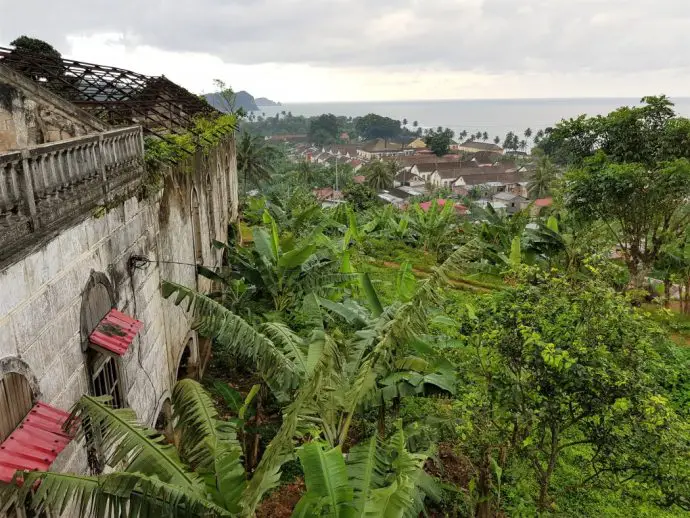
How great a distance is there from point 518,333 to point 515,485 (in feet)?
11.6

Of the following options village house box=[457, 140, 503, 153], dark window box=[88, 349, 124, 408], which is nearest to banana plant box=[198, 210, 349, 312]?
dark window box=[88, 349, 124, 408]

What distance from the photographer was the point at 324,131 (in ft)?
451

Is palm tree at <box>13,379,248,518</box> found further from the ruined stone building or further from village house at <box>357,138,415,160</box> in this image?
village house at <box>357,138,415,160</box>

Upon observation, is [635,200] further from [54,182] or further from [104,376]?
[54,182]

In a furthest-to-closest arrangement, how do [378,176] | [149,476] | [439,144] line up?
[439,144] → [378,176] → [149,476]

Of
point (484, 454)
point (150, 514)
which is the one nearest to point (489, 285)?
point (484, 454)

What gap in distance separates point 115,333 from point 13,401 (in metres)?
1.62

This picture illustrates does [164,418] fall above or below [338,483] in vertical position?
below

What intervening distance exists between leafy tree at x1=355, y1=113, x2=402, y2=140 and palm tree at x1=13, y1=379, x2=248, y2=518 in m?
150

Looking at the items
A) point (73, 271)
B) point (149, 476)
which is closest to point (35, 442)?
point (149, 476)

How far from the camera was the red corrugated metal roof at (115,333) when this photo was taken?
5.07 meters

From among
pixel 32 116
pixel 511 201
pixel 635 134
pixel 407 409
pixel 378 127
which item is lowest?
pixel 511 201

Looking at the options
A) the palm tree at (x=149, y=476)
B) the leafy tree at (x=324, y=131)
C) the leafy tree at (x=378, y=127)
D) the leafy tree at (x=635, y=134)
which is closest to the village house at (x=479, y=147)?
the leafy tree at (x=378, y=127)

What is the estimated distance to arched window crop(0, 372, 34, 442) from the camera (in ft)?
11.8
